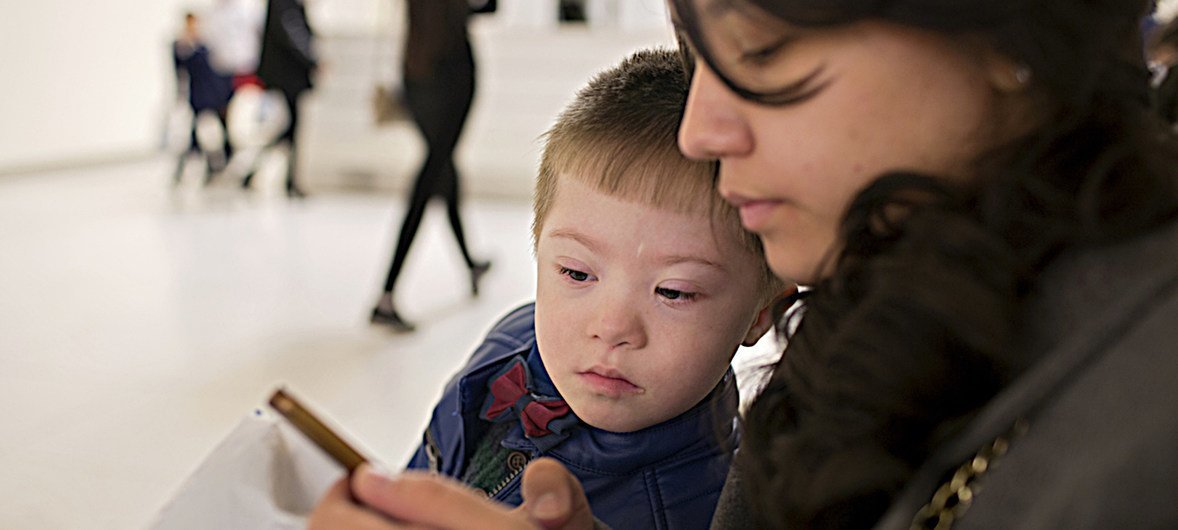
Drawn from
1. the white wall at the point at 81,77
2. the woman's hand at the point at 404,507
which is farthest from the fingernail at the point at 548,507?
the white wall at the point at 81,77

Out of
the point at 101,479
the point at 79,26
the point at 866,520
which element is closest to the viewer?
the point at 866,520

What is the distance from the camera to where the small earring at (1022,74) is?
1.84 ft

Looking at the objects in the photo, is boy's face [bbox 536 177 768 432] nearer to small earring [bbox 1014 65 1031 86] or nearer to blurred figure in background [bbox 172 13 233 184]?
small earring [bbox 1014 65 1031 86]

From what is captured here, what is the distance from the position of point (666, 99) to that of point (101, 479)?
1.97m

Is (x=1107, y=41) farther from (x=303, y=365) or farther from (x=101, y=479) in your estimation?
(x=303, y=365)

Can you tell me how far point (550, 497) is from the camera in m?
0.72

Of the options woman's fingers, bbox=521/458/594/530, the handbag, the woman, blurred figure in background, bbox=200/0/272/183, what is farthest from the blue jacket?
blurred figure in background, bbox=200/0/272/183

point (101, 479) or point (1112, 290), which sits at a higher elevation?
point (1112, 290)

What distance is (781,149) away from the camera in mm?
609

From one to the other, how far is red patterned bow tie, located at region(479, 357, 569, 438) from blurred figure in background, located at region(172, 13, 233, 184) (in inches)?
246

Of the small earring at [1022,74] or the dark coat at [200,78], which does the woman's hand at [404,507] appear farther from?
the dark coat at [200,78]

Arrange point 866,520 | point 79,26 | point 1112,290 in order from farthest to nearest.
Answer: point 79,26, point 866,520, point 1112,290

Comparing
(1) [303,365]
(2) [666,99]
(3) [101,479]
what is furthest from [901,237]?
(1) [303,365]

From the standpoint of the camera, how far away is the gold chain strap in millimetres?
523
